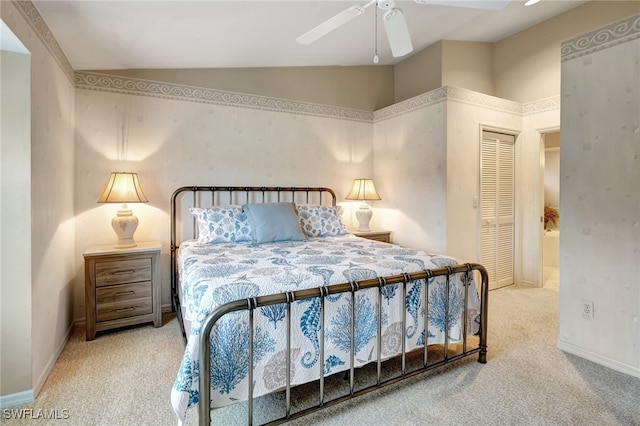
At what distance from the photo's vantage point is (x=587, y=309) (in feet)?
7.64

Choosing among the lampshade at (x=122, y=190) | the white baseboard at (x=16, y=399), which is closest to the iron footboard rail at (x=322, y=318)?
the white baseboard at (x=16, y=399)

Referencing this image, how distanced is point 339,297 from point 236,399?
0.69 metres

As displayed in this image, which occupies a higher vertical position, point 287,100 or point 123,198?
point 287,100

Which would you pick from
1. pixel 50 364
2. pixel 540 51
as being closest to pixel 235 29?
pixel 50 364

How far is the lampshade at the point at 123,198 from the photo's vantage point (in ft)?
9.27

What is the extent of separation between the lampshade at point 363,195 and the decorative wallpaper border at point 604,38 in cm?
226

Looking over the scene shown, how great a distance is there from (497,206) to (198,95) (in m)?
3.76

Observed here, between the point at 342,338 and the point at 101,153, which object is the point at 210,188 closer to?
the point at 101,153

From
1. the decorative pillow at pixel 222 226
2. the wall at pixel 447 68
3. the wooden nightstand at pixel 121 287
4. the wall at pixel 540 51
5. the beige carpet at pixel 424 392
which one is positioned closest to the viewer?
the beige carpet at pixel 424 392

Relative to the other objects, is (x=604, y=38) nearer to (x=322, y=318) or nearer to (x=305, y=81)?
(x=322, y=318)

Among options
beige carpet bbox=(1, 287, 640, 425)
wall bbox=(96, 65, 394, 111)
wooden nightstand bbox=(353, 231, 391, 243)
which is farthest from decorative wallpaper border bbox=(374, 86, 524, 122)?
beige carpet bbox=(1, 287, 640, 425)

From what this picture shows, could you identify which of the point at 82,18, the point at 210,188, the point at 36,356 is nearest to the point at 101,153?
the point at 210,188

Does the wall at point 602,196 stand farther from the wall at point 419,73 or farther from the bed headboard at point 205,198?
the bed headboard at point 205,198

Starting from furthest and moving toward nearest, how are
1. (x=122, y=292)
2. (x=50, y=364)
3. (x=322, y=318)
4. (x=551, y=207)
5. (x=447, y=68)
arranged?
(x=551, y=207)
(x=447, y=68)
(x=122, y=292)
(x=50, y=364)
(x=322, y=318)
